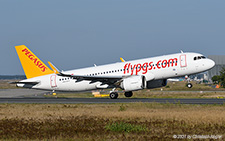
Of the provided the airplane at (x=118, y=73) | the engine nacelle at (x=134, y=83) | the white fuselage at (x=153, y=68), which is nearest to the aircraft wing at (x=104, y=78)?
the airplane at (x=118, y=73)

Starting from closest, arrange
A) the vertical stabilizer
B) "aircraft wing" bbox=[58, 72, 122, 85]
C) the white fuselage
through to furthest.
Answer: the white fuselage
"aircraft wing" bbox=[58, 72, 122, 85]
the vertical stabilizer

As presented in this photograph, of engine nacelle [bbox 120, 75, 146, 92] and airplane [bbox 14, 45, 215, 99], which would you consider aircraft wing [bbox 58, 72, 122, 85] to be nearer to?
airplane [bbox 14, 45, 215, 99]

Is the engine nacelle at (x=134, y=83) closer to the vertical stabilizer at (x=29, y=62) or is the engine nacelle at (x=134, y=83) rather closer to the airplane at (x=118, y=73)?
the airplane at (x=118, y=73)

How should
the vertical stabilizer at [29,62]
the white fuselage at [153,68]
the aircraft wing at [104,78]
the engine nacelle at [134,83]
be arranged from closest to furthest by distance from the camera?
the engine nacelle at [134,83] → the white fuselage at [153,68] → the aircraft wing at [104,78] → the vertical stabilizer at [29,62]

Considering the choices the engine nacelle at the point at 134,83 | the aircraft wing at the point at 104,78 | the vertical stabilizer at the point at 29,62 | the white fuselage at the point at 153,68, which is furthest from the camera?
the vertical stabilizer at the point at 29,62

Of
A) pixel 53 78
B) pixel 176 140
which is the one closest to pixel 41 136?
pixel 176 140

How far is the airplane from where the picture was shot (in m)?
43.8

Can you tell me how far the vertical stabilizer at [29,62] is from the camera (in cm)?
4903

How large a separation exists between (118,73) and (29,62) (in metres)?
11.7

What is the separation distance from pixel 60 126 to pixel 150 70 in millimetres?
Answer: 25430

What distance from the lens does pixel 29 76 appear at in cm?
4947

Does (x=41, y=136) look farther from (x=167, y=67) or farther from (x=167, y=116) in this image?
(x=167, y=67)

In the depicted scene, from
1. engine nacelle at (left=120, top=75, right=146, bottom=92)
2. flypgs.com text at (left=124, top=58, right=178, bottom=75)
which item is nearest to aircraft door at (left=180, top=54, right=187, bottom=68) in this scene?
flypgs.com text at (left=124, top=58, right=178, bottom=75)

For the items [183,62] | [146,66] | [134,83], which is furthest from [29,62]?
[183,62]
